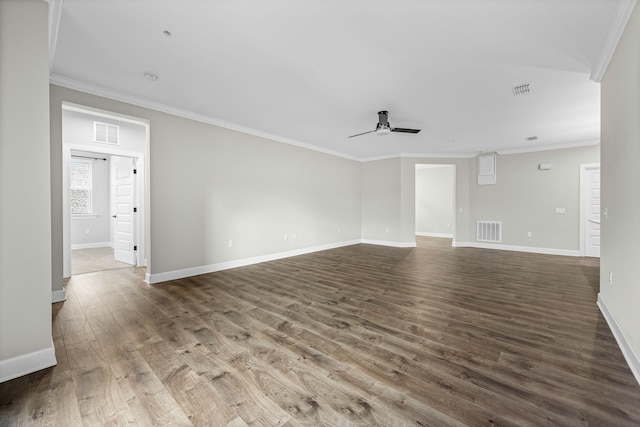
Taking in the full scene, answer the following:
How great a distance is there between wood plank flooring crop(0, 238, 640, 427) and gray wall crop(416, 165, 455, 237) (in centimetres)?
603

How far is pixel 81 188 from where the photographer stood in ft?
23.5

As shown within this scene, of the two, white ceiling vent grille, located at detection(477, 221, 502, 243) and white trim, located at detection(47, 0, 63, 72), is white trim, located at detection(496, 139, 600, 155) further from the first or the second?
white trim, located at detection(47, 0, 63, 72)

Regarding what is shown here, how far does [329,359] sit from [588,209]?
724 centimetres

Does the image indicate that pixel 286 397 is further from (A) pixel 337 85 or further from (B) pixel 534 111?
(B) pixel 534 111

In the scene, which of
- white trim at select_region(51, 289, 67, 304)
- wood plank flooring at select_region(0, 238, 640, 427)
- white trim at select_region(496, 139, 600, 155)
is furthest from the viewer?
white trim at select_region(496, 139, 600, 155)

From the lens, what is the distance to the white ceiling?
80.5 inches

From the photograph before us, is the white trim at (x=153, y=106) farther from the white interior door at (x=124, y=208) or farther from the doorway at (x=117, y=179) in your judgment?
the white interior door at (x=124, y=208)

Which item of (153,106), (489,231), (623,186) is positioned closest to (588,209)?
(489,231)

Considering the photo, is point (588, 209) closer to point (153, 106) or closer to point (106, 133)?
point (153, 106)

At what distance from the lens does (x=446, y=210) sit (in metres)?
9.66

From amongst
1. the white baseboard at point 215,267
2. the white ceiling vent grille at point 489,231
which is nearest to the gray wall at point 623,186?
the white ceiling vent grille at point 489,231

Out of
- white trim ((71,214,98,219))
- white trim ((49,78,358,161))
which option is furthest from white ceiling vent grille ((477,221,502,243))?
white trim ((71,214,98,219))

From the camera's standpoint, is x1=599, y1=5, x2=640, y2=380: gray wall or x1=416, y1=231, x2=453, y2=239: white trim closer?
x1=599, y1=5, x2=640, y2=380: gray wall

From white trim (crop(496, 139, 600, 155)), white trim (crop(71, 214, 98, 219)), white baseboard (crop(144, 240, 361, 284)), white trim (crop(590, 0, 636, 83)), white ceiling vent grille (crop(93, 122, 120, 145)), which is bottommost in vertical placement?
white baseboard (crop(144, 240, 361, 284))
